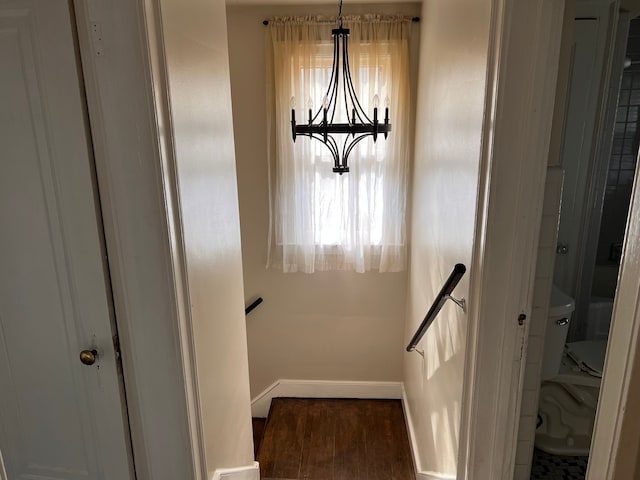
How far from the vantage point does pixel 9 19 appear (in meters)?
1.13

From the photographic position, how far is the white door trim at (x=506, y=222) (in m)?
1.16

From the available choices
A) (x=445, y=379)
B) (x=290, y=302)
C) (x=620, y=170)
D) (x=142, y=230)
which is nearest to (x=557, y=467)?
(x=445, y=379)

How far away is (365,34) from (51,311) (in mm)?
2435

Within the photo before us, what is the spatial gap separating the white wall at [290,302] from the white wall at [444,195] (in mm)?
462

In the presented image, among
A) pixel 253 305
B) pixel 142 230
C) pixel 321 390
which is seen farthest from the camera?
pixel 321 390

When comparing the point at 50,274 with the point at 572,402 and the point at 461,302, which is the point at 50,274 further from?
the point at 572,402

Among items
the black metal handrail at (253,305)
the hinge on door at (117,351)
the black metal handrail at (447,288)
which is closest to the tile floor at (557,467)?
the black metal handrail at (447,288)

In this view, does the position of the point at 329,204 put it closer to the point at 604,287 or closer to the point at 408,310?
the point at 408,310

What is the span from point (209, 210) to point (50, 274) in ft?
1.77

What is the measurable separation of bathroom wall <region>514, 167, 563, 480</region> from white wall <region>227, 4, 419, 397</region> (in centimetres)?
172

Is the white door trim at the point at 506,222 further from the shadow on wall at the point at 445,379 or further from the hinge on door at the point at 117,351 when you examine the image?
the hinge on door at the point at 117,351

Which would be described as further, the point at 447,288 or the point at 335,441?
the point at 335,441

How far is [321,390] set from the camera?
141 inches

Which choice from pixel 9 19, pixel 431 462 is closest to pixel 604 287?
pixel 431 462
